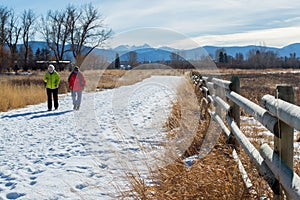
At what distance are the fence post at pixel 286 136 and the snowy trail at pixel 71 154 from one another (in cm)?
202

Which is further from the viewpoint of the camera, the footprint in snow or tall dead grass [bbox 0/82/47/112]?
tall dead grass [bbox 0/82/47/112]

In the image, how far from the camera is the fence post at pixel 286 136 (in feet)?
9.04

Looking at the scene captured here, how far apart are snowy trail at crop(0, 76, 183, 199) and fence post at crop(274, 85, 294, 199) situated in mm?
2017

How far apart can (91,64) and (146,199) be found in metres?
50.9

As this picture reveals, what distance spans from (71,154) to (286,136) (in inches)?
182

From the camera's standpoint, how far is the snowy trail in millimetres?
4715

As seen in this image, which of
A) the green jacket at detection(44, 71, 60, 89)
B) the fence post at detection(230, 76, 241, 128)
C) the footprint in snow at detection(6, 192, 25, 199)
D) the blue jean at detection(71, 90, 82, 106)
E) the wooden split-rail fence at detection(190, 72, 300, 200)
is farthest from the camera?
the blue jean at detection(71, 90, 82, 106)

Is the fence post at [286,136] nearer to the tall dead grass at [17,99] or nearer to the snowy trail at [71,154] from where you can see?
the snowy trail at [71,154]

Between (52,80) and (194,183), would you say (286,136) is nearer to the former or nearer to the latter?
(194,183)

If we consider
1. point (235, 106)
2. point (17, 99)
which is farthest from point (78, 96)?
point (235, 106)

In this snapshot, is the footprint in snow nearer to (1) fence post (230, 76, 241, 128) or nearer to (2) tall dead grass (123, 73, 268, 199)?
(2) tall dead grass (123, 73, 268, 199)


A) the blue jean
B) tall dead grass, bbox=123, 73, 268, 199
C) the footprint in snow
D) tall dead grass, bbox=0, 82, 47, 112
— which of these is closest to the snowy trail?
the footprint in snow

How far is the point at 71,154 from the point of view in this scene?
21.9 ft

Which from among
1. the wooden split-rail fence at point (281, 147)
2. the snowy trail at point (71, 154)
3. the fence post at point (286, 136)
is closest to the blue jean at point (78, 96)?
the snowy trail at point (71, 154)
